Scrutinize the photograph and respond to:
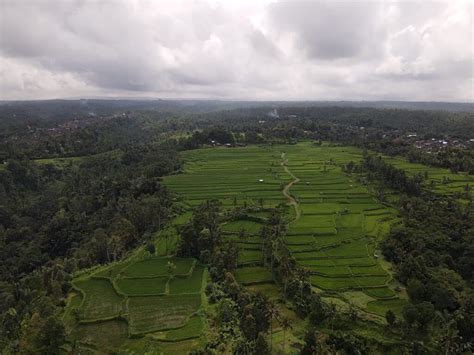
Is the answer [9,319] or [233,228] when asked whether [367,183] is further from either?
[9,319]

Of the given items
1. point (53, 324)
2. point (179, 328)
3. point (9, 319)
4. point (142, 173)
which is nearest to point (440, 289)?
point (179, 328)

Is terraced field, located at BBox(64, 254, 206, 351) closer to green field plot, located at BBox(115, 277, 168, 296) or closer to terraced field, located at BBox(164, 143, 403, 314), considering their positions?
green field plot, located at BBox(115, 277, 168, 296)

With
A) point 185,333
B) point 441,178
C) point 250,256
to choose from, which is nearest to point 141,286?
point 185,333

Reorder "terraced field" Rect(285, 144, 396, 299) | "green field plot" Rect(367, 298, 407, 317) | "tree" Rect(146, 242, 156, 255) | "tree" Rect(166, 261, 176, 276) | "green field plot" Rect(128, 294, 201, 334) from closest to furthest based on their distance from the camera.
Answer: "green field plot" Rect(128, 294, 201, 334)
"green field plot" Rect(367, 298, 407, 317)
"terraced field" Rect(285, 144, 396, 299)
"tree" Rect(166, 261, 176, 276)
"tree" Rect(146, 242, 156, 255)

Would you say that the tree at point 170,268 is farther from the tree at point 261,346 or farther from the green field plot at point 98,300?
the tree at point 261,346

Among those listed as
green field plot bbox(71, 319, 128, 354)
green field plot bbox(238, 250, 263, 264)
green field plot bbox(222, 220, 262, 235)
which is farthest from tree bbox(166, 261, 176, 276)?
green field plot bbox(222, 220, 262, 235)

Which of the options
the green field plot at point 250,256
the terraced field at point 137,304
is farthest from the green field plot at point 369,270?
the terraced field at point 137,304

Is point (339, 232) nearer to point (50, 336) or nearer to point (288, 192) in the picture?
point (288, 192)
